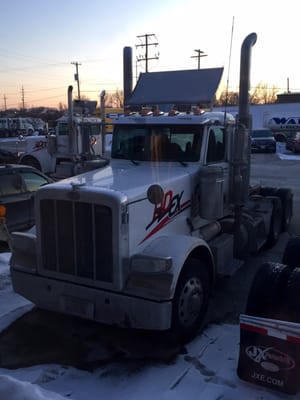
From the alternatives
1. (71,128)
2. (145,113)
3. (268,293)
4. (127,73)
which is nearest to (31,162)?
(127,73)

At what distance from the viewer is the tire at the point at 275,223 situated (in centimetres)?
841

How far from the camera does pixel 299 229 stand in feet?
32.8

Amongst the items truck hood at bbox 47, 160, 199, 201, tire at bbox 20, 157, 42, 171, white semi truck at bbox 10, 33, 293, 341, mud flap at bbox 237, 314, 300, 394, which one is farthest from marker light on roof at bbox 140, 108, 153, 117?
tire at bbox 20, 157, 42, 171

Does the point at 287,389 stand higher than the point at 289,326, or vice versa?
the point at 289,326

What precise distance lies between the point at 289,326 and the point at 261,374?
0.56m

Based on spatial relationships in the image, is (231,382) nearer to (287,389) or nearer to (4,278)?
(287,389)

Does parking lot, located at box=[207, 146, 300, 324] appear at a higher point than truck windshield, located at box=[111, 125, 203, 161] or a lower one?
lower

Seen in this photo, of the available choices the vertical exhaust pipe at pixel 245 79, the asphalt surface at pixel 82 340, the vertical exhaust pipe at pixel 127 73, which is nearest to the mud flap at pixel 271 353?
the asphalt surface at pixel 82 340

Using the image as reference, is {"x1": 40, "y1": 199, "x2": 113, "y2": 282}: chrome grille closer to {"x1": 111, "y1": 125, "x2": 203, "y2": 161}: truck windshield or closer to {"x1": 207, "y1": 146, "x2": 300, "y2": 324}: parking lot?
{"x1": 207, "y1": 146, "x2": 300, "y2": 324}: parking lot

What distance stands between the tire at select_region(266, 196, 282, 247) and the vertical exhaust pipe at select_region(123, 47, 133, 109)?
3529 millimetres

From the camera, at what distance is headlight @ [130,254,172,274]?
168 inches

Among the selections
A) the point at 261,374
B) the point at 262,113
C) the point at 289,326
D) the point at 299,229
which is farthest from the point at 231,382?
the point at 262,113

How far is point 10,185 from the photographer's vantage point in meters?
8.42

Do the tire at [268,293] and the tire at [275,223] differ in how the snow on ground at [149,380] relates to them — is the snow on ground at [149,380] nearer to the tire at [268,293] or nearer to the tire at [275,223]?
the tire at [268,293]
